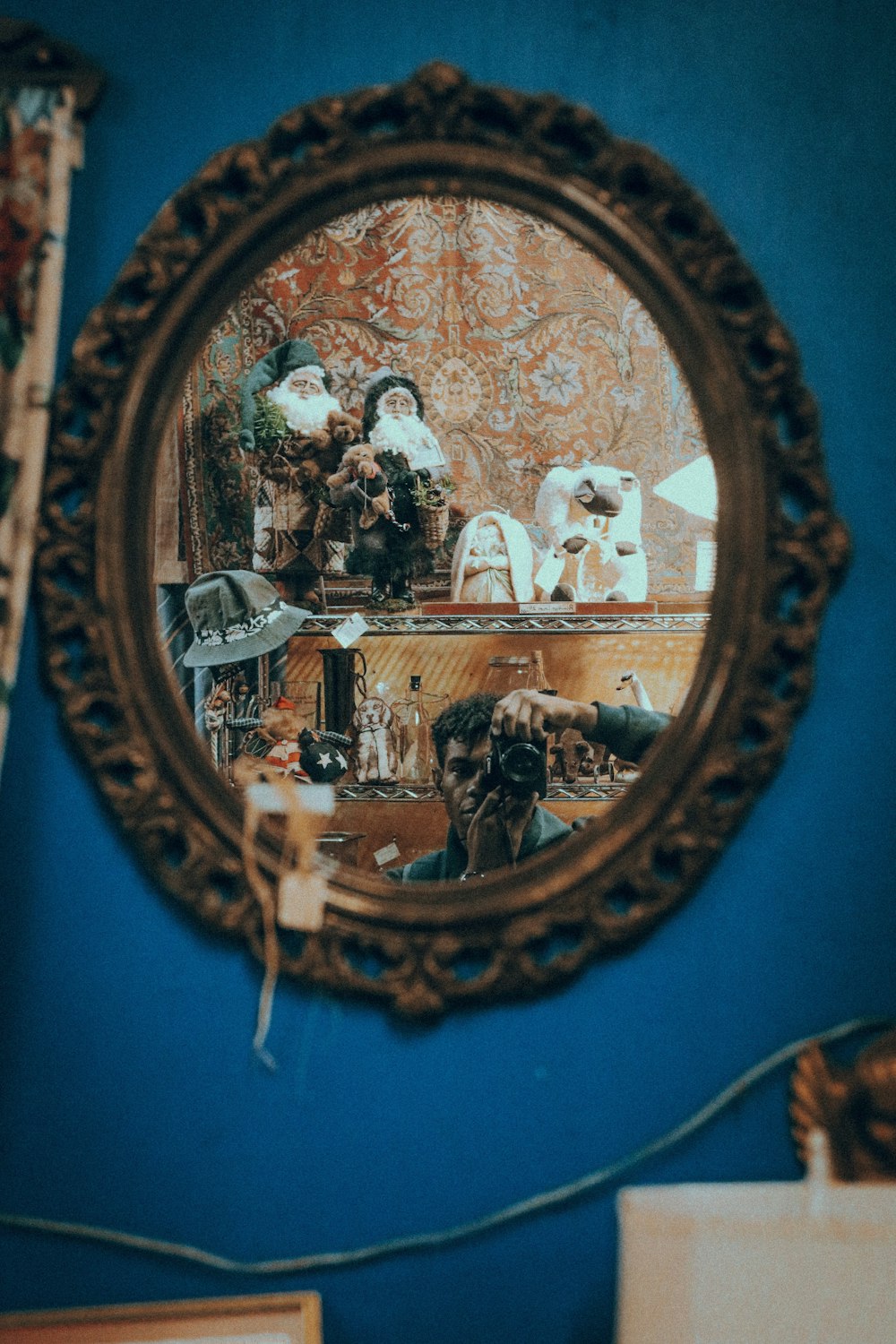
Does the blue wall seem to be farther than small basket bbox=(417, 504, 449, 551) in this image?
No

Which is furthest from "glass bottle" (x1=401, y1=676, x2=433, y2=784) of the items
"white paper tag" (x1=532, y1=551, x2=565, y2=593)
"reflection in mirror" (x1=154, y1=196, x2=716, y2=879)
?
"white paper tag" (x1=532, y1=551, x2=565, y2=593)

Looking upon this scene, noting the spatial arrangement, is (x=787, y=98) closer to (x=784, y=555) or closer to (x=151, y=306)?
(x=784, y=555)

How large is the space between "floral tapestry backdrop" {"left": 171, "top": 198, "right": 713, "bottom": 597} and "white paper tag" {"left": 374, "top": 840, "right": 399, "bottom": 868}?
1.40ft

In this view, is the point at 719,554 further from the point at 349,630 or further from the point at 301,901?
the point at 301,901

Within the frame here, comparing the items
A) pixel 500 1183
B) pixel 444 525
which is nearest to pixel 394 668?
pixel 444 525

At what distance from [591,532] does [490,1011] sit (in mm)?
638

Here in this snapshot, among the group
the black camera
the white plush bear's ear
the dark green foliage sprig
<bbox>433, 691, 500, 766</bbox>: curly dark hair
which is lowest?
the black camera

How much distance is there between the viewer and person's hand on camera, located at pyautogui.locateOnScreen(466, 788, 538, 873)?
134 centimetres

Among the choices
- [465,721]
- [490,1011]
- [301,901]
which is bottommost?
[490,1011]

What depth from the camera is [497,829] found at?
1.36 meters

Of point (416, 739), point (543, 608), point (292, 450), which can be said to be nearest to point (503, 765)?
point (416, 739)

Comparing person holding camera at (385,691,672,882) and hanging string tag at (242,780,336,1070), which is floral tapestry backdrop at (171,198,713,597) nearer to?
person holding camera at (385,691,672,882)

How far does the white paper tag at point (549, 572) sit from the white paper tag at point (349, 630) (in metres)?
0.24

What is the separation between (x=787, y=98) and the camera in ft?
4.36
